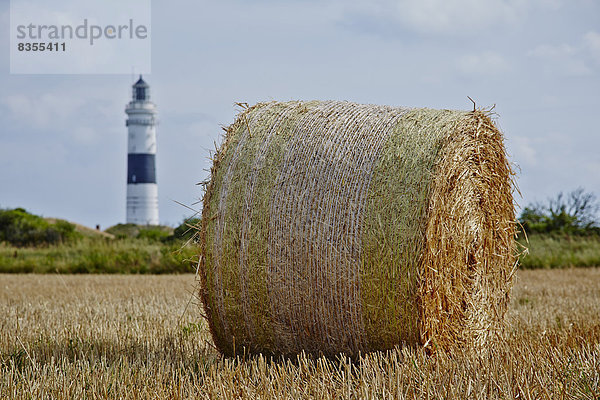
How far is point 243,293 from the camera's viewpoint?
4.36 meters

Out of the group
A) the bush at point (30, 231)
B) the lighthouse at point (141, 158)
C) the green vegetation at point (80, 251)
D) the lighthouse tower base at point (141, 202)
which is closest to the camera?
the green vegetation at point (80, 251)

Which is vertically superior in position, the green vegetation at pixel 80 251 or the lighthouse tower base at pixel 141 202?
the lighthouse tower base at pixel 141 202

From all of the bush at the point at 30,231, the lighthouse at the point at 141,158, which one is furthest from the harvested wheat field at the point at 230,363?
the lighthouse at the point at 141,158

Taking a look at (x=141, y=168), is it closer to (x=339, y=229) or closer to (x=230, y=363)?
(x=230, y=363)

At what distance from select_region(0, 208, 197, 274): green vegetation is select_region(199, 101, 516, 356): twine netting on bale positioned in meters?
7.59

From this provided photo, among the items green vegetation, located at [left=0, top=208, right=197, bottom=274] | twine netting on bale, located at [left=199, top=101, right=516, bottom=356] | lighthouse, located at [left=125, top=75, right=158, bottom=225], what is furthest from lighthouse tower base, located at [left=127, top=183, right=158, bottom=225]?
twine netting on bale, located at [left=199, top=101, right=516, bottom=356]

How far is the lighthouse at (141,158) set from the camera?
48.6 meters

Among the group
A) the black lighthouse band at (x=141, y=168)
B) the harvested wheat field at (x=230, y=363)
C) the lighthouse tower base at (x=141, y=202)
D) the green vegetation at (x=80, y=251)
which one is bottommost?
the harvested wheat field at (x=230, y=363)

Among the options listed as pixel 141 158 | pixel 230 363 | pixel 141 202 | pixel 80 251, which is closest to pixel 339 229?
pixel 230 363

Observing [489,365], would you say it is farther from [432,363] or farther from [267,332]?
[267,332]

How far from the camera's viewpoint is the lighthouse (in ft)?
159

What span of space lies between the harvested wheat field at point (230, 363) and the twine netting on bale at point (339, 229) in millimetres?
229

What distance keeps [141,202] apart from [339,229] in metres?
46.0

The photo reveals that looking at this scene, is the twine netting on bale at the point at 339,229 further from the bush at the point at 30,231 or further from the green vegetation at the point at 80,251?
the bush at the point at 30,231
